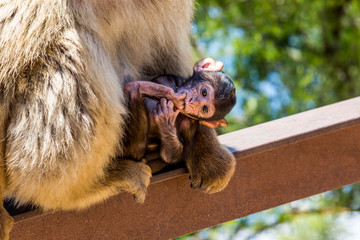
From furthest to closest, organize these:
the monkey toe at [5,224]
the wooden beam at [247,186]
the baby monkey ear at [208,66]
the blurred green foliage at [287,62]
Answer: the blurred green foliage at [287,62]
the baby monkey ear at [208,66]
the wooden beam at [247,186]
the monkey toe at [5,224]

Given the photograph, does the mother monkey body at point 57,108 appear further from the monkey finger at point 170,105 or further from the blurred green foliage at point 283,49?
the blurred green foliage at point 283,49

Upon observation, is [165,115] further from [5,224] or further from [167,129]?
[5,224]

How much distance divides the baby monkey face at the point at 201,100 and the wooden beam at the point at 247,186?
0.27m

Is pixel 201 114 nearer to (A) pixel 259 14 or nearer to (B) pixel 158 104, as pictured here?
(B) pixel 158 104

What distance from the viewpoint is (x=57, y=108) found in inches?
76.0

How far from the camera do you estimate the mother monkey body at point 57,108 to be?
193 centimetres

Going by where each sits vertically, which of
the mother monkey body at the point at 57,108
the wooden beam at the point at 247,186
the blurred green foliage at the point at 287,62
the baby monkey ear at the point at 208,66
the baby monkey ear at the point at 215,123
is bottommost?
the blurred green foliage at the point at 287,62

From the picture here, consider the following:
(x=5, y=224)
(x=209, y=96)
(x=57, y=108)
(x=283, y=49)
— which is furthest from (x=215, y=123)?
(x=283, y=49)

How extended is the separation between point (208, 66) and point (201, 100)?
19cm

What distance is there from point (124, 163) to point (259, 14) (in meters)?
4.73

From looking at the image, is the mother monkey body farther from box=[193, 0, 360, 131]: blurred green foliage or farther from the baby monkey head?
box=[193, 0, 360, 131]: blurred green foliage

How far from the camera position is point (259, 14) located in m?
6.55

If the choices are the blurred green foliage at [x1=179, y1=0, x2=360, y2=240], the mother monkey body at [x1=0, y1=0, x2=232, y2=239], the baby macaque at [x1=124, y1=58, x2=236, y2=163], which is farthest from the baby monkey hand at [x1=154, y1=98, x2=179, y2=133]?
the blurred green foliage at [x1=179, y1=0, x2=360, y2=240]

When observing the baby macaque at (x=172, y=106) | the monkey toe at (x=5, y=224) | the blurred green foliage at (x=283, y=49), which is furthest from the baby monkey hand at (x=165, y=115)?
the blurred green foliage at (x=283, y=49)
